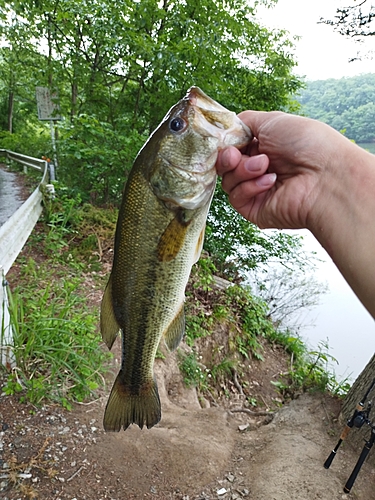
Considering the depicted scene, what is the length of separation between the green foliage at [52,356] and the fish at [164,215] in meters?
1.78

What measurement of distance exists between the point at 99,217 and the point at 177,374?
11.0 feet

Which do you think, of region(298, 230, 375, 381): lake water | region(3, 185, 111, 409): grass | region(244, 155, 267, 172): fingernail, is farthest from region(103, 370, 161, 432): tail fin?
region(298, 230, 375, 381): lake water

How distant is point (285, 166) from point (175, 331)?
3.42 ft

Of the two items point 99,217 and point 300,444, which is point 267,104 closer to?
point 99,217

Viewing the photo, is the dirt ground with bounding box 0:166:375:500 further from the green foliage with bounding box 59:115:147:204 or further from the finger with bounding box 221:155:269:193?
the green foliage with bounding box 59:115:147:204

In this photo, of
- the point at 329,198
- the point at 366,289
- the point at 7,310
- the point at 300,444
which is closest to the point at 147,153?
the point at 329,198

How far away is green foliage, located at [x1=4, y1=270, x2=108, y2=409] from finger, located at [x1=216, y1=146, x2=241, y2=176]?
2532 mm

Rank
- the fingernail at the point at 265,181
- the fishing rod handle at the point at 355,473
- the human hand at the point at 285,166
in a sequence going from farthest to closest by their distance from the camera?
the fishing rod handle at the point at 355,473, the fingernail at the point at 265,181, the human hand at the point at 285,166

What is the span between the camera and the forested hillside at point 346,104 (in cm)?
1133

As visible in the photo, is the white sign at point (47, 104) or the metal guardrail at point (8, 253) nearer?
the metal guardrail at point (8, 253)

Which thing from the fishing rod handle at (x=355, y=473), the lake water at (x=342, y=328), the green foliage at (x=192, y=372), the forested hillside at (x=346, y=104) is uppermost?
the forested hillside at (x=346, y=104)

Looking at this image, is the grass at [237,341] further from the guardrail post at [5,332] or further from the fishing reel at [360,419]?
the guardrail post at [5,332]

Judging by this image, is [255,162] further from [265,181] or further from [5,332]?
[5,332]

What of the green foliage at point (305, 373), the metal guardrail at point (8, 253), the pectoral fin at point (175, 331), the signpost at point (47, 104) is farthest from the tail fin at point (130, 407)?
the signpost at point (47, 104)
